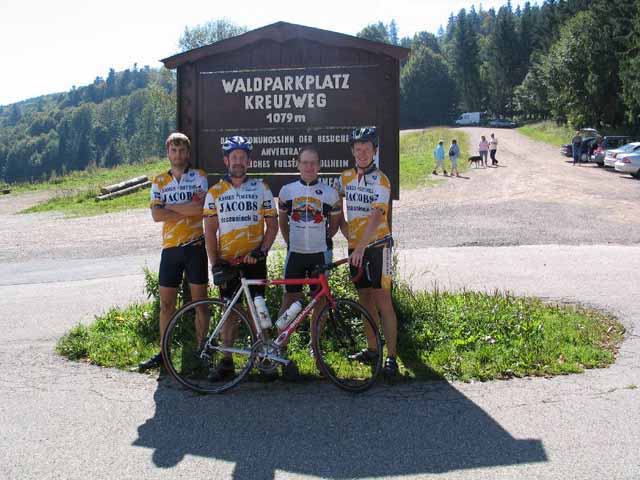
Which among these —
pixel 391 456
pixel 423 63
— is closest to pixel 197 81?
pixel 391 456

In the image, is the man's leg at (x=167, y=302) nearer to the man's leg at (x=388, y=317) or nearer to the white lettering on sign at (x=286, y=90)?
the man's leg at (x=388, y=317)

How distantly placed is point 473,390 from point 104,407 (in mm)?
2725

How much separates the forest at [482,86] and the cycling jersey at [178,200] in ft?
12.0

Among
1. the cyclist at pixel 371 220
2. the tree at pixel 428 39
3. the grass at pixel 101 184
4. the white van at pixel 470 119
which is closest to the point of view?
the cyclist at pixel 371 220

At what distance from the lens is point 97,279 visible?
32.2ft

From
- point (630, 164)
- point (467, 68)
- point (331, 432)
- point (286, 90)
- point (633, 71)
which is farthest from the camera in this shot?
point (467, 68)

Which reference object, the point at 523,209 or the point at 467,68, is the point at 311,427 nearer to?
the point at 523,209

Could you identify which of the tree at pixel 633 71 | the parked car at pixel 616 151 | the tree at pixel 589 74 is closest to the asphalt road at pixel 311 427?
the parked car at pixel 616 151

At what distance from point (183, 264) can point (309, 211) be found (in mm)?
1166

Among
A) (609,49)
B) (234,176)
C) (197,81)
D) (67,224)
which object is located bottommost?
(67,224)

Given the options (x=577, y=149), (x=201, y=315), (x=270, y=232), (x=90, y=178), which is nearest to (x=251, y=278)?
(x=270, y=232)

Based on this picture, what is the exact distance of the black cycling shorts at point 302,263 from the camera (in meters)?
5.34

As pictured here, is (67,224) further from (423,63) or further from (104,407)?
(423,63)

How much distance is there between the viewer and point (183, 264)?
5.51 m
